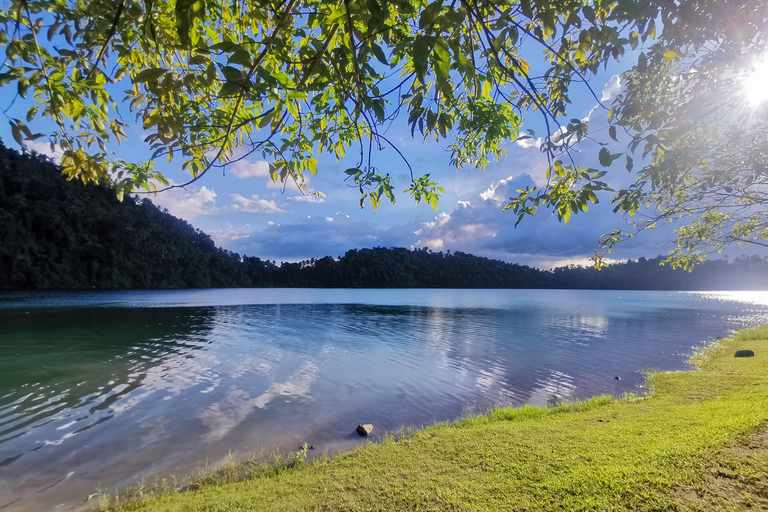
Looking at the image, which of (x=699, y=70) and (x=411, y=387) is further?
(x=411, y=387)

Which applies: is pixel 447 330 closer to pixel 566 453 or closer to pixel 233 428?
pixel 233 428

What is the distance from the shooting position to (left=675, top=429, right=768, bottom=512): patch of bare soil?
4.01 meters

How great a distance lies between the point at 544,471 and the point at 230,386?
13102 mm

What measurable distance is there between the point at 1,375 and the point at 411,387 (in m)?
17.8

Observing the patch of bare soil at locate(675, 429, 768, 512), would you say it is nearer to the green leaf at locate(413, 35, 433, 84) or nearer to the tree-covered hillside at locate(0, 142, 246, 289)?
the green leaf at locate(413, 35, 433, 84)

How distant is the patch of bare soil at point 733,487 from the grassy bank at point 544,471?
0.04ft

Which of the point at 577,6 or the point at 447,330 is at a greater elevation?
the point at 577,6

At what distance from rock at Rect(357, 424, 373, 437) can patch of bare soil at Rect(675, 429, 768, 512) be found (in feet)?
23.5

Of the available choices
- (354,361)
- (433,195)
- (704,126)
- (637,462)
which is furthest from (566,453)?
(354,361)

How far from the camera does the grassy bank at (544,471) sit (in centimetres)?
441

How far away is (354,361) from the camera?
20.1 metres

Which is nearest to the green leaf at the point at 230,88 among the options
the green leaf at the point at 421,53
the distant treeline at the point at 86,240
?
the green leaf at the point at 421,53

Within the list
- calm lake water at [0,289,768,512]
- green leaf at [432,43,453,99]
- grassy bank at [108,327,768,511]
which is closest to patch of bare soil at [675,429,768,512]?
grassy bank at [108,327,768,511]

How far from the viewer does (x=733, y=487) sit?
4297 millimetres
